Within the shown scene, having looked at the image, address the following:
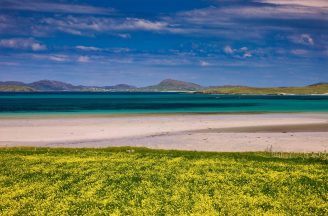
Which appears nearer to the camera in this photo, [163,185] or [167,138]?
[163,185]

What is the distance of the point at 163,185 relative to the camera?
24.0 meters

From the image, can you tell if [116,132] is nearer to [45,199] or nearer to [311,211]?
[45,199]

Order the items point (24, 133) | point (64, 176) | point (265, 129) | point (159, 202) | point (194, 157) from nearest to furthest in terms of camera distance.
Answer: point (159, 202), point (64, 176), point (194, 157), point (24, 133), point (265, 129)

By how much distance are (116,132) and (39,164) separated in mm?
32744

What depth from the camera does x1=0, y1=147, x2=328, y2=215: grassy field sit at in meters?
20.1

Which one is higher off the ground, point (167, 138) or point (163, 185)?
point (163, 185)

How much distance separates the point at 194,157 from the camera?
3312 centimetres

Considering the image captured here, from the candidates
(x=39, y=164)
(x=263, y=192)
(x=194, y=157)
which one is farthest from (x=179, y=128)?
(x=263, y=192)

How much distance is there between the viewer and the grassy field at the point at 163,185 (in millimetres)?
20062

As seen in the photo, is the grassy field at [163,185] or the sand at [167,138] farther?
the sand at [167,138]

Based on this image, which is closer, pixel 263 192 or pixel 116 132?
pixel 263 192

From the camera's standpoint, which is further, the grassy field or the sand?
the sand

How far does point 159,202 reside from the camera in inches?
822

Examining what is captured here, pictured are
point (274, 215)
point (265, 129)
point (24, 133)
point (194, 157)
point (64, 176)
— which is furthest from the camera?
point (265, 129)
